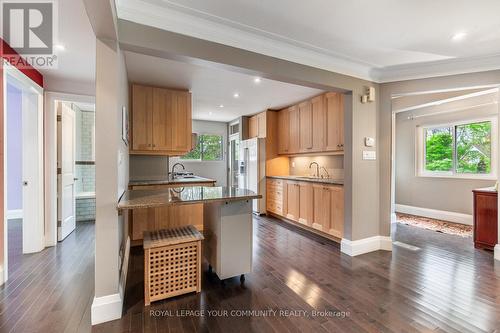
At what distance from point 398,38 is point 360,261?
2616mm

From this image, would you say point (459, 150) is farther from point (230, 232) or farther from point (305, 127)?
point (230, 232)

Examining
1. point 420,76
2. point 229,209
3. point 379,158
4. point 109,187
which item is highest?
point 420,76

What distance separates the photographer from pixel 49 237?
3471 millimetres

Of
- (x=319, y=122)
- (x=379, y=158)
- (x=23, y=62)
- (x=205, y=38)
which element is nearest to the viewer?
(x=205, y=38)

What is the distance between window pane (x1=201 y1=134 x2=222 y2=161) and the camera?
23.4ft

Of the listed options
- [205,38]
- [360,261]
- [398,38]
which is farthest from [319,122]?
[205,38]

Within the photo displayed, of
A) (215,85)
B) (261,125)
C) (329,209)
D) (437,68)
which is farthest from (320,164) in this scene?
(215,85)

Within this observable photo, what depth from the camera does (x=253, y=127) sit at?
5984mm

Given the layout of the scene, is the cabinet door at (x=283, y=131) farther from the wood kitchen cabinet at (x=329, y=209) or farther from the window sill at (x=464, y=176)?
the window sill at (x=464, y=176)

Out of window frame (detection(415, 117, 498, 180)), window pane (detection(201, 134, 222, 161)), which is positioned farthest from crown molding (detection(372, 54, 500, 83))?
window pane (detection(201, 134, 222, 161))

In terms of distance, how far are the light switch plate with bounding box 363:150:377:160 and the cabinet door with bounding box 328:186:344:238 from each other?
0.58 metres

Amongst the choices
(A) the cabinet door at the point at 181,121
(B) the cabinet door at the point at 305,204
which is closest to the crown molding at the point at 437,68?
(B) the cabinet door at the point at 305,204

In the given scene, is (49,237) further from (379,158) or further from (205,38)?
(379,158)

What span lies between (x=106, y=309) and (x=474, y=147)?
253 inches
